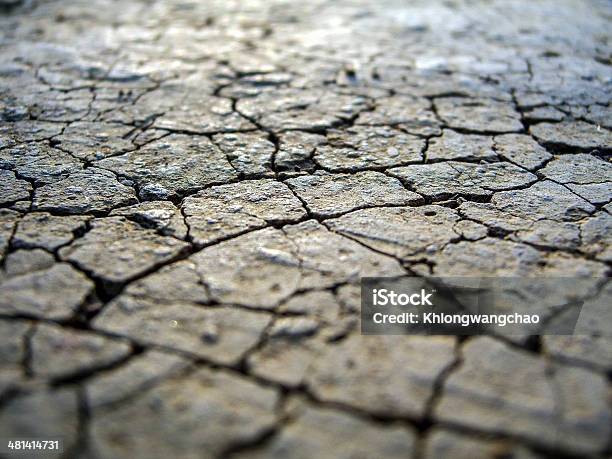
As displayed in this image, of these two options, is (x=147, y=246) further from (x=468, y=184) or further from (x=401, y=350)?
(x=468, y=184)

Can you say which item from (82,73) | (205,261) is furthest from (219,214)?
(82,73)

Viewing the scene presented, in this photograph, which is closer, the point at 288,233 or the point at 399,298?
the point at 399,298

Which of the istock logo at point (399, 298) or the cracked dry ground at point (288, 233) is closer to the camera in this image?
the cracked dry ground at point (288, 233)

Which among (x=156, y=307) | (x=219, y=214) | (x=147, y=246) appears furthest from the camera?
(x=219, y=214)

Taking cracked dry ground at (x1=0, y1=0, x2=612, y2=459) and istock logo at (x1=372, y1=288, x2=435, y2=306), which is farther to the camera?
istock logo at (x1=372, y1=288, x2=435, y2=306)
